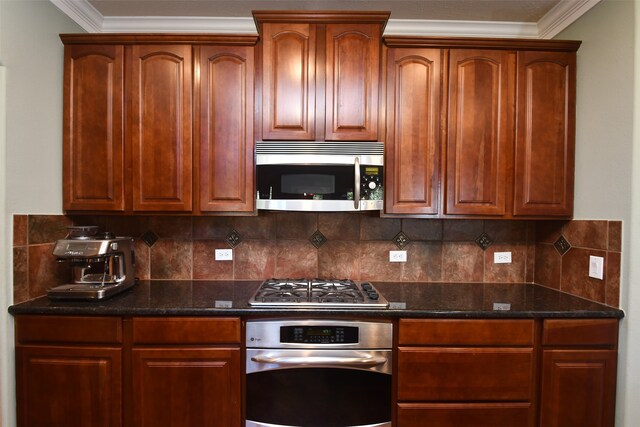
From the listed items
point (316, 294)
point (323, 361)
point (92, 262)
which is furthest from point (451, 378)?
point (92, 262)

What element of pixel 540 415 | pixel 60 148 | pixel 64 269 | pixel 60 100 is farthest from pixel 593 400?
pixel 60 100

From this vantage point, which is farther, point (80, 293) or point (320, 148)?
point (320, 148)

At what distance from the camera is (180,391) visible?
1508mm

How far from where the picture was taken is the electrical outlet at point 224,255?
7.01 ft

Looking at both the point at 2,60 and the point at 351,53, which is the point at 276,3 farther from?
the point at 2,60

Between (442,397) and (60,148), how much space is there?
255 centimetres

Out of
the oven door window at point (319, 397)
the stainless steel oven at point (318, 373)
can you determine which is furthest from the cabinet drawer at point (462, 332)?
the oven door window at point (319, 397)

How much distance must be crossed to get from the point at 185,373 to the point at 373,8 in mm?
2416

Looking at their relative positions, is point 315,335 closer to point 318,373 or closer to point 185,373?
point 318,373

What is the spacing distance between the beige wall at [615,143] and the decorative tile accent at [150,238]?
275 centimetres

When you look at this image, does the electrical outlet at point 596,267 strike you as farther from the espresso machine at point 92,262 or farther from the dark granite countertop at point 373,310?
the espresso machine at point 92,262

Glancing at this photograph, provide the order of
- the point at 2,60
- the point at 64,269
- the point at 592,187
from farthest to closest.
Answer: the point at 64,269 → the point at 592,187 → the point at 2,60

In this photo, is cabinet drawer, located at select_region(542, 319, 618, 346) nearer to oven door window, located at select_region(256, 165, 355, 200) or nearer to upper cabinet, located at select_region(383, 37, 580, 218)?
upper cabinet, located at select_region(383, 37, 580, 218)

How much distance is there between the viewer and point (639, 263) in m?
1.51
